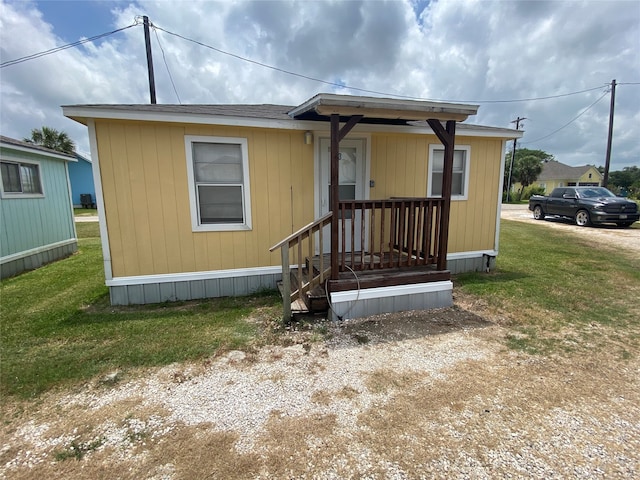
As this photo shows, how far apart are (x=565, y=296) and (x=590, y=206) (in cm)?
1064

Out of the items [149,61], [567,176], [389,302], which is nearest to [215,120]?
[389,302]

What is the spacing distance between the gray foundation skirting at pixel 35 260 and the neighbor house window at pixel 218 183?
4538 mm

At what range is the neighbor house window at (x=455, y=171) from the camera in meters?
5.72

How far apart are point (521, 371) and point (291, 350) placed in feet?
7.04

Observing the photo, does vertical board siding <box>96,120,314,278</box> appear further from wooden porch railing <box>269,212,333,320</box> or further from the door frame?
wooden porch railing <box>269,212,333,320</box>

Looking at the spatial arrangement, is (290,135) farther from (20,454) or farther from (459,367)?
(20,454)

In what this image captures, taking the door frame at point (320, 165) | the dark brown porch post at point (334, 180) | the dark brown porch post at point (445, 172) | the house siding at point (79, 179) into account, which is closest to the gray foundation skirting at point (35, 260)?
the door frame at point (320, 165)

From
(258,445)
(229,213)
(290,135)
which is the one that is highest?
(290,135)

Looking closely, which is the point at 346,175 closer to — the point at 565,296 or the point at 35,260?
the point at 565,296

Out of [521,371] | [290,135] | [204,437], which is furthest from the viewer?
[290,135]

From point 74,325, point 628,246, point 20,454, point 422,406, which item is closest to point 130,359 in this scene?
point 20,454

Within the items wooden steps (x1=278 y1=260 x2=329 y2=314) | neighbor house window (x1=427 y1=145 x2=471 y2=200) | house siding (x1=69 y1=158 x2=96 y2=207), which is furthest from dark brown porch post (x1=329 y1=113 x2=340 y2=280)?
house siding (x1=69 y1=158 x2=96 y2=207)

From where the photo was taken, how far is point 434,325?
3.92 metres

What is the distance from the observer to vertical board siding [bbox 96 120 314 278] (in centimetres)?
436
